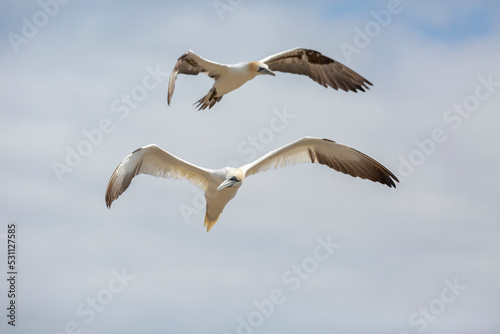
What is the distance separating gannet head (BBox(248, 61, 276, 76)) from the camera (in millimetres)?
18031

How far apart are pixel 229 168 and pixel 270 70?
130 inches

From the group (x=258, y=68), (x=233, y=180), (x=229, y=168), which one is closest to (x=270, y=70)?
(x=258, y=68)

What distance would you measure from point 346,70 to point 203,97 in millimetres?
3354

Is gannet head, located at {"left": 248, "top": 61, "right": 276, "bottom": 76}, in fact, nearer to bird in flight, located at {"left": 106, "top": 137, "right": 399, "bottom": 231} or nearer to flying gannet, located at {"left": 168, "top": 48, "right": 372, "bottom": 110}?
flying gannet, located at {"left": 168, "top": 48, "right": 372, "bottom": 110}

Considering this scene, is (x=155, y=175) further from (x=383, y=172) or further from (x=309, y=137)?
(x=383, y=172)


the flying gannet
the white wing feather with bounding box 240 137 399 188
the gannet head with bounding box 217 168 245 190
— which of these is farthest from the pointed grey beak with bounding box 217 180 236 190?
the flying gannet

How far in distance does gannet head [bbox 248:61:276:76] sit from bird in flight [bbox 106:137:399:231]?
7.18 ft

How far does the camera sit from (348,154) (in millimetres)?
17016

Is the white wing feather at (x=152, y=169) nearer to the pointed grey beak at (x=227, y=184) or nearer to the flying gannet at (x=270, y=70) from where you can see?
the pointed grey beak at (x=227, y=184)

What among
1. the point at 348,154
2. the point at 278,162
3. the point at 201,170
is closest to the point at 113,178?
the point at 201,170

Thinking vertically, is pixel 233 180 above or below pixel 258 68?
below

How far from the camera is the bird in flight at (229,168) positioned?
16188 millimetres

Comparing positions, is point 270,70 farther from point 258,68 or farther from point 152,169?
point 152,169

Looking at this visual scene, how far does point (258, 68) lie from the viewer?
18.0m
